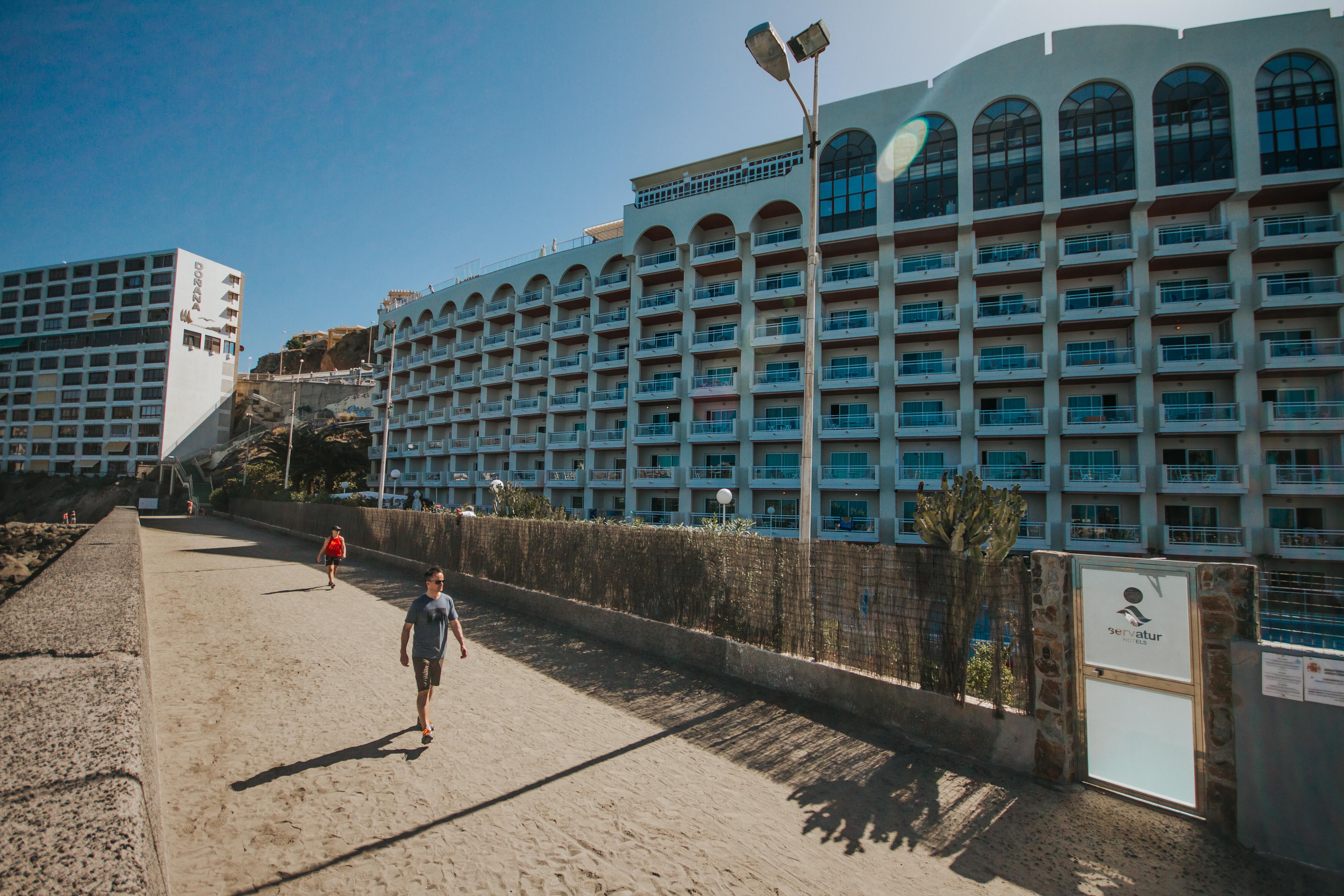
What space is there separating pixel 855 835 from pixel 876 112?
37189 millimetres

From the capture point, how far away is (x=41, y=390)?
81.2 m

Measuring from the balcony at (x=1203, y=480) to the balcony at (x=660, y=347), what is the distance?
2577cm

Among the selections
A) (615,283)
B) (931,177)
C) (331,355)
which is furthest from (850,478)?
(331,355)

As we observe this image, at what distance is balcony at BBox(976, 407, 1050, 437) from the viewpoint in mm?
28438

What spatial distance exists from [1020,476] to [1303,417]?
11605 mm

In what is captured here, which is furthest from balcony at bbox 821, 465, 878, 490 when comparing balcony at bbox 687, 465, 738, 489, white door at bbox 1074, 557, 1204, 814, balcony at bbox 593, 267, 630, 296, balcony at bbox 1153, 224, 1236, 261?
white door at bbox 1074, 557, 1204, 814

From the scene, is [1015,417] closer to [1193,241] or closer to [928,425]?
[928,425]

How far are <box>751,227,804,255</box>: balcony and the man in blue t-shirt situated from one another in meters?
31.3

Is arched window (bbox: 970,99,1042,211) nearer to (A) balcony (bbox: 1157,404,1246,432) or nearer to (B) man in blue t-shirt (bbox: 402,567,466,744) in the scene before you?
(A) balcony (bbox: 1157,404,1246,432)

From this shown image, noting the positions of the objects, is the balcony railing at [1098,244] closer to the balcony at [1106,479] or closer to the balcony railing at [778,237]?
the balcony at [1106,479]

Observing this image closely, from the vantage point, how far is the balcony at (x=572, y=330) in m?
42.3

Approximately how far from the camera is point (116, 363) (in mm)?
78250

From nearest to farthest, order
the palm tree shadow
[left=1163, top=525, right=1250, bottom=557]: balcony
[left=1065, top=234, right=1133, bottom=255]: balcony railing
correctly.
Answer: the palm tree shadow, [left=1163, top=525, right=1250, bottom=557]: balcony, [left=1065, top=234, right=1133, bottom=255]: balcony railing

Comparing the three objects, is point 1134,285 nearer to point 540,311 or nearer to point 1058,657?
point 1058,657
